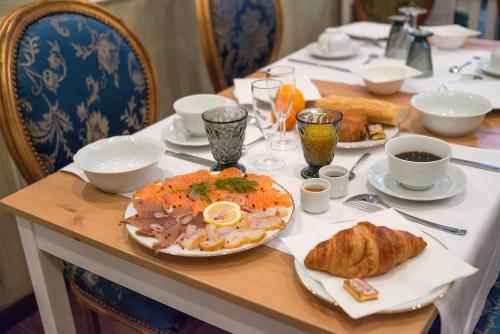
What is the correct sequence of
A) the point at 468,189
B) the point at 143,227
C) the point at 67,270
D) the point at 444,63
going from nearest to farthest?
the point at 143,227 → the point at 468,189 → the point at 67,270 → the point at 444,63

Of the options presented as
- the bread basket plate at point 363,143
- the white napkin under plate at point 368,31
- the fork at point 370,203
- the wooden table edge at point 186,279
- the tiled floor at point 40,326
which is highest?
the white napkin under plate at point 368,31

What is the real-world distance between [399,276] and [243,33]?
148 centimetres

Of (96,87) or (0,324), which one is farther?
(0,324)

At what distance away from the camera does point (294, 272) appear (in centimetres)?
86

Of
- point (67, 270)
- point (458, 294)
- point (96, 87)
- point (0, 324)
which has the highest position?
point (96, 87)

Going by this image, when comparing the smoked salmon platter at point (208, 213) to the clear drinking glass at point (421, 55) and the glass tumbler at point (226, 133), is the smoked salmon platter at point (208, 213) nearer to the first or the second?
the glass tumbler at point (226, 133)

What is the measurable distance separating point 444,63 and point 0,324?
1753mm

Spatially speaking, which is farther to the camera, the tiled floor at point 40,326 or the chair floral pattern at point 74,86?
the tiled floor at point 40,326

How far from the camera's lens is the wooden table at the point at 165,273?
770 millimetres

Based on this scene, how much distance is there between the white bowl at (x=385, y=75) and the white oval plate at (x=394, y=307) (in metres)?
0.87

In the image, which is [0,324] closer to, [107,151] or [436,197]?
[107,151]

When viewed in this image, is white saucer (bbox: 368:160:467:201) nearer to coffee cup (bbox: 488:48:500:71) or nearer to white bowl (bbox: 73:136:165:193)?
white bowl (bbox: 73:136:165:193)

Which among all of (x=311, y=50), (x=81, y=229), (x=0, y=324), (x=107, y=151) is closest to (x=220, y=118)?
(x=107, y=151)

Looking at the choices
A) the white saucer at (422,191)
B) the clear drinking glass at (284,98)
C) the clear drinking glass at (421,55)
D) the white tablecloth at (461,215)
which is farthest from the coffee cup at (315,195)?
the clear drinking glass at (421,55)
